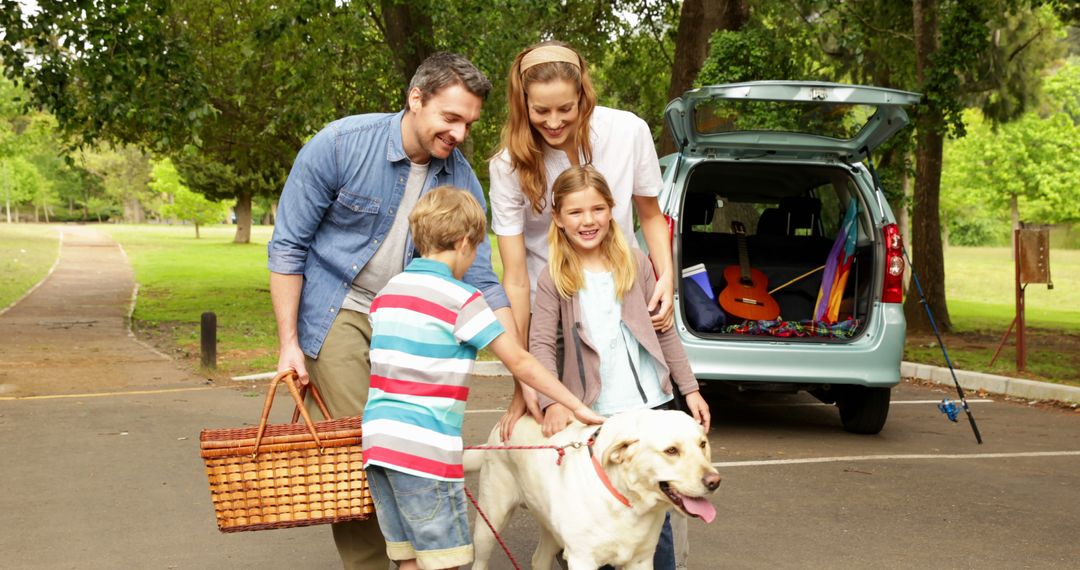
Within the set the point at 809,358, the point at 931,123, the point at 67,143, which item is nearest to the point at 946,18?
the point at 931,123

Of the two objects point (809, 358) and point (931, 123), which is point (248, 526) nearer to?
point (809, 358)

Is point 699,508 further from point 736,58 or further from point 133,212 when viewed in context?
point 133,212

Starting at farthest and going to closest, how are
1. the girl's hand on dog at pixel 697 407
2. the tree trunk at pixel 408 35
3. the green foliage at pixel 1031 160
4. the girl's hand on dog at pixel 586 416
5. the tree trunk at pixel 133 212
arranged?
the tree trunk at pixel 133 212 < the green foliage at pixel 1031 160 < the tree trunk at pixel 408 35 < the girl's hand on dog at pixel 697 407 < the girl's hand on dog at pixel 586 416

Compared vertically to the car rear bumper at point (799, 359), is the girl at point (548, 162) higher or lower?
higher

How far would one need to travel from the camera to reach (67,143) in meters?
19.3

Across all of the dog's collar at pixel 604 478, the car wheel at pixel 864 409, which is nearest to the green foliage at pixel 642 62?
the car wheel at pixel 864 409

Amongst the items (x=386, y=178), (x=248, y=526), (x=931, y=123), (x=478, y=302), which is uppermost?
(x=931, y=123)

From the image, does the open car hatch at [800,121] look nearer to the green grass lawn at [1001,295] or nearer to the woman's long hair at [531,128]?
the woman's long hair at [531,128]

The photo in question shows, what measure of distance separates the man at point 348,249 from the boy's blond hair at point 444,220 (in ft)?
1.21

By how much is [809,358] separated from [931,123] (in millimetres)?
7370

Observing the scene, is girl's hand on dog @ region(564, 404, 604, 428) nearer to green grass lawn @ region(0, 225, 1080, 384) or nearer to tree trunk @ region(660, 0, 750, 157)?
green grass lawn @ region(0, 225, 1080, 384)

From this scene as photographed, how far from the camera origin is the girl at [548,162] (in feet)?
12.3

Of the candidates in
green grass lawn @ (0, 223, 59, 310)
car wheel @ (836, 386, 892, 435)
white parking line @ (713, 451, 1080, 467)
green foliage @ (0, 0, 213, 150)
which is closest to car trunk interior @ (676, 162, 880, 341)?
car wheel @ (836, 386, 892, 435)

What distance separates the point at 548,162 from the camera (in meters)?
3.96
